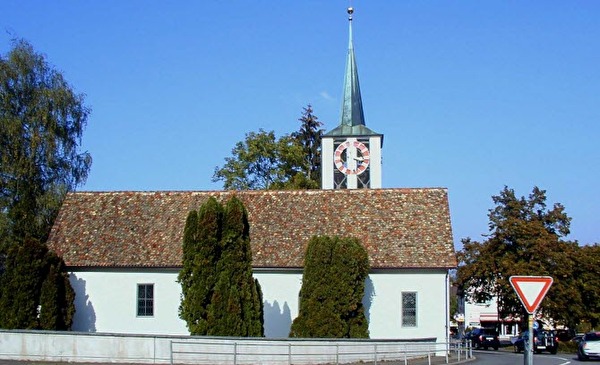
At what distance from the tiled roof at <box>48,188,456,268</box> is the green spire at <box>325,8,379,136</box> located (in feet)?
34.7

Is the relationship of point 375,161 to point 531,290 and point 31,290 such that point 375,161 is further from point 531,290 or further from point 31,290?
point 531,290

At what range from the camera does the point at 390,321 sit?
36.1 meters

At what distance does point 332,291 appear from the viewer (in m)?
33.3

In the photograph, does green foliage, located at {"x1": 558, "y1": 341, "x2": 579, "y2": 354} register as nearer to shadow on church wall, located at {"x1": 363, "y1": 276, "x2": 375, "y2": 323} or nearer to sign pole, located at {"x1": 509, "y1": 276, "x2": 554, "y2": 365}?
shadow on church wall, located at {"x1": 363, "y1": 276, "x2": 375, "y2": 323}

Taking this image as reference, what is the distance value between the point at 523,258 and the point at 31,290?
107ft

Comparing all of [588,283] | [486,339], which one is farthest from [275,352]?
[588,283]

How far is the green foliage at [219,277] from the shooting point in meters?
30.7

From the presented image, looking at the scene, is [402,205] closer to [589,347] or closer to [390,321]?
[390,321]

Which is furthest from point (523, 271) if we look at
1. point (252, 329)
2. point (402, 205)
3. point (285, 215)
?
point (252, 329)

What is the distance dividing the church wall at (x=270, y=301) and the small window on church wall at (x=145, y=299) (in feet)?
0.69

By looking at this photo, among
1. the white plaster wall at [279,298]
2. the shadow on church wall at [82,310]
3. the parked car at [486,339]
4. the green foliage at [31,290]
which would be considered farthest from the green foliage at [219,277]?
the parked car at [486,339]

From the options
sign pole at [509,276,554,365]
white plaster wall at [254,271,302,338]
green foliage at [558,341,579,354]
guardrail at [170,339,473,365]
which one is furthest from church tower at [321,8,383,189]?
sign pole at [509,276,554,365]

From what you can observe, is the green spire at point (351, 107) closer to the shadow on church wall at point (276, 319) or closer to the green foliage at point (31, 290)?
the shadow on church wall at point (276, 319)

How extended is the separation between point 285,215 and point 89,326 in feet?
33.5
